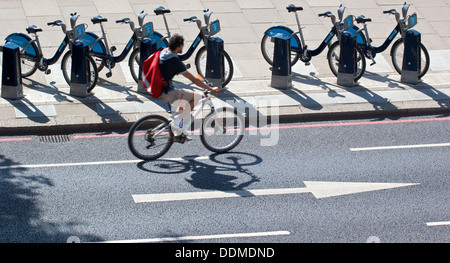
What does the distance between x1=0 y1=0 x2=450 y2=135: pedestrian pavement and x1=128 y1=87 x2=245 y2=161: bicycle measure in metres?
1.35

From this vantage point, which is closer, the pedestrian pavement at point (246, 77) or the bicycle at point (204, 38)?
the pedestrian pavement at point (246, 77)

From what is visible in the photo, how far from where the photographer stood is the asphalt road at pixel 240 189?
857 cm

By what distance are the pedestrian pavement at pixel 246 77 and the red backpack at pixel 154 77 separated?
1.71 metres

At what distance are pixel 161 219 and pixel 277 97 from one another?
16.1ft

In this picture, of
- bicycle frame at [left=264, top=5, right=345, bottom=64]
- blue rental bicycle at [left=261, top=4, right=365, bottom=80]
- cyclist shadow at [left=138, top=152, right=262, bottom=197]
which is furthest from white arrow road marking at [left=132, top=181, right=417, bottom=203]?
bicycle frame at [left=264, top=5, right=345, bottom=64]

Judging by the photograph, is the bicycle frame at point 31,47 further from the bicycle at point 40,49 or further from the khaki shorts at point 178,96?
the khaki shorts at point 178,96

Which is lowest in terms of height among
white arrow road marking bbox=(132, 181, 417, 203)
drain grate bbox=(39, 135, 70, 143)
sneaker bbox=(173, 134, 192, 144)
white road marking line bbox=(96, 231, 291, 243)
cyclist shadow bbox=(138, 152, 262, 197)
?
white road marking line bbox=(96, 231, 291, 243)

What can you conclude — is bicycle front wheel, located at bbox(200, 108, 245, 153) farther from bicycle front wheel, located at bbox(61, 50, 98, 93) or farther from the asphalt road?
bicycle front wheel, located at bbox(61, 50, 98, 93)

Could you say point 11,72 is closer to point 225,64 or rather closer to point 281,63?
point 225,64

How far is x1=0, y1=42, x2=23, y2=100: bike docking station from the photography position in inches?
475

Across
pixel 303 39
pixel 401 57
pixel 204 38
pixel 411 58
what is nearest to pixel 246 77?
pixel 204 38

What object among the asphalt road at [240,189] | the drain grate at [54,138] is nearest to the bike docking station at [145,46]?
the asphalt road at [240,189]

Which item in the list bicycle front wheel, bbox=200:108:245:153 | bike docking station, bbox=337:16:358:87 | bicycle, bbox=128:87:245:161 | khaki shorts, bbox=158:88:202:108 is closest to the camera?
khaki shorts, bbox=158:88:202:108

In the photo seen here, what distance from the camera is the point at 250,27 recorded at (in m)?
16.2
